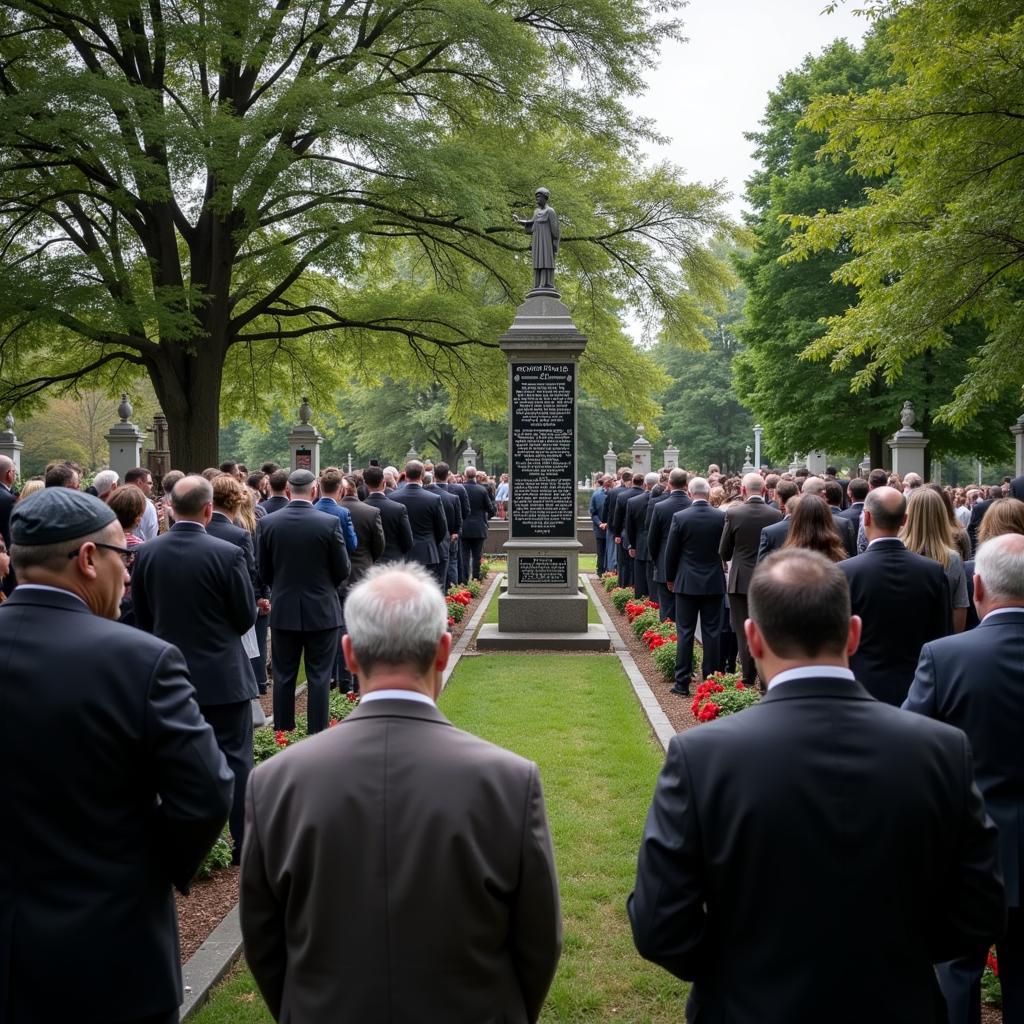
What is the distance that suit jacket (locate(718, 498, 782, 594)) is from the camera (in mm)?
10625

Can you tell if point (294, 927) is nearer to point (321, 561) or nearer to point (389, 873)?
point (389, 873)

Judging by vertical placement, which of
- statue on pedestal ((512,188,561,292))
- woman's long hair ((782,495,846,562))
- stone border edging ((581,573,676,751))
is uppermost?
statue on pedestal ((512,188,561,292))

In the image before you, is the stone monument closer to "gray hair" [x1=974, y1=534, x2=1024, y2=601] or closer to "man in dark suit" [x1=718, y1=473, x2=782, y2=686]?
"man in dark suit" [x1=718, y1=473, x2=782, y2=686]

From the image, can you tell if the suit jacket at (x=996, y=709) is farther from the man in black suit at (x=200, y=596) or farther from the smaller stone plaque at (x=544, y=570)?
the smaller stone plaque at (x=544, y=570)

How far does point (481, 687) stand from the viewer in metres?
11.6

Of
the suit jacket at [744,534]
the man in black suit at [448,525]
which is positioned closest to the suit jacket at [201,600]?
the suit jacket at [744,534]

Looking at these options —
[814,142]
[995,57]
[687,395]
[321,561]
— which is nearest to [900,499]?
[321,561]

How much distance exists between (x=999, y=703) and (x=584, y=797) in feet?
14.6

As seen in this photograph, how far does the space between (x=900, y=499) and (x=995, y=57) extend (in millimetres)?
9185

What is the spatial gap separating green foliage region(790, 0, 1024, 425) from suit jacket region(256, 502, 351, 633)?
9.48 m

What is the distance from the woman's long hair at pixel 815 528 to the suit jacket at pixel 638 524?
9456 millimetres

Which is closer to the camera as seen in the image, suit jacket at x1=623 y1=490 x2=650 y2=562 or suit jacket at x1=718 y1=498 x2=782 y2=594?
suit jacket at x1=718 y1=498 x2=782 y2=594

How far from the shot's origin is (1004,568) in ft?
12.4

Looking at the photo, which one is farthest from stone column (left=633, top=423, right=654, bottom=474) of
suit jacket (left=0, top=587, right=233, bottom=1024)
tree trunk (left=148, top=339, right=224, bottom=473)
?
suit jacket (left=0, top=587, right=233, bottom=1024)
